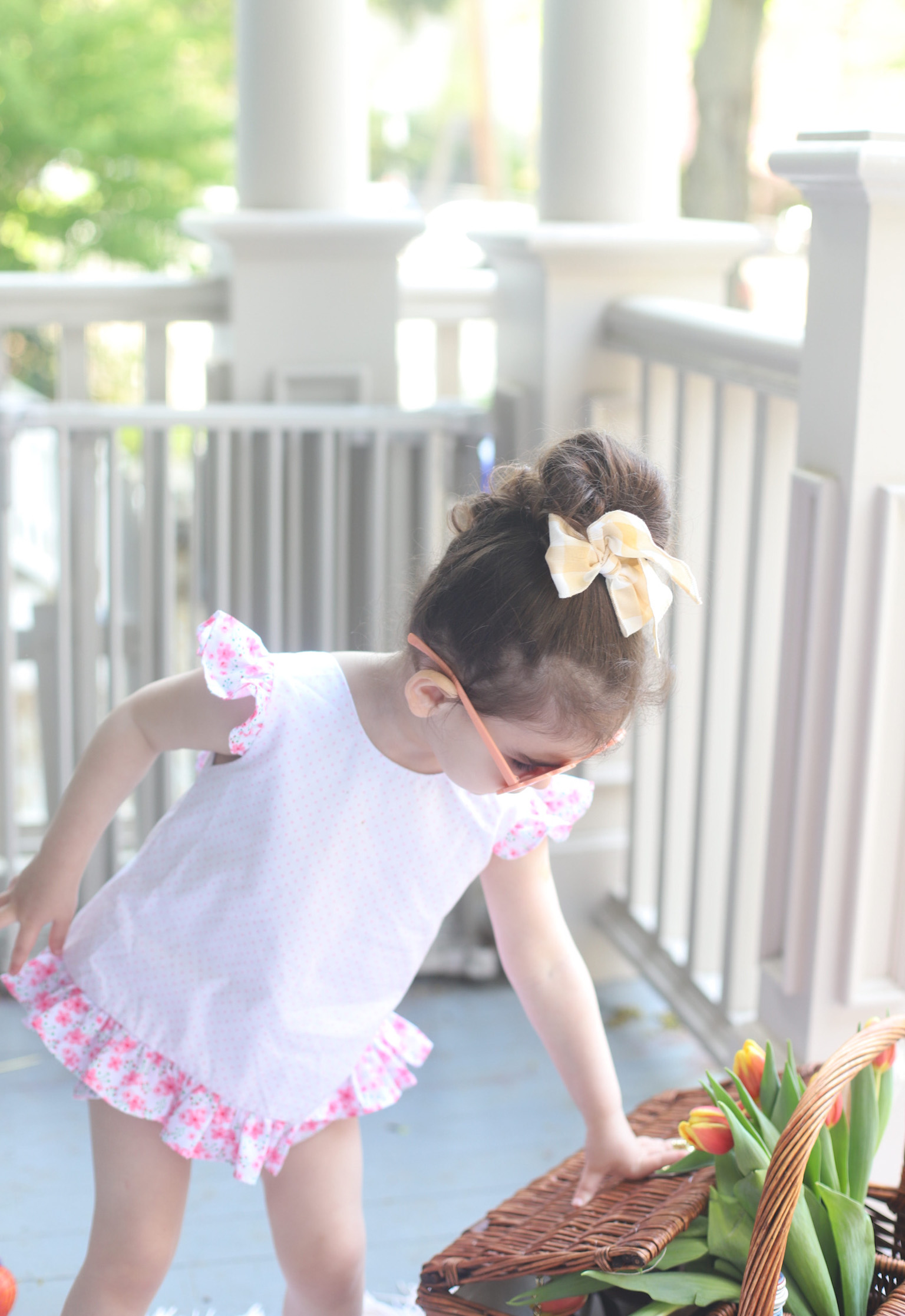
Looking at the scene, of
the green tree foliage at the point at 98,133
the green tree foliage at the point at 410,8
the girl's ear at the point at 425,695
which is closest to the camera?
the girl's ear at the point at 425,695

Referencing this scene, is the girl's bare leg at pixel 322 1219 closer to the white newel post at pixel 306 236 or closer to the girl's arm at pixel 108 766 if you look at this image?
the girl's arm at pixel 108 766

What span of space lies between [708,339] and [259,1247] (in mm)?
1295

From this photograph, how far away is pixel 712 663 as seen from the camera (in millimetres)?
1946

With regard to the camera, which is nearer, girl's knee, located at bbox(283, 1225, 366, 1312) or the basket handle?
the basket handle

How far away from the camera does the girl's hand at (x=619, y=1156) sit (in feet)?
4.24

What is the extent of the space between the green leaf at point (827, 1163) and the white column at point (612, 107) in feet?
4.91

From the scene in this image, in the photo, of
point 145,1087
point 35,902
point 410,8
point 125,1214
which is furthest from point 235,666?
point 410,8

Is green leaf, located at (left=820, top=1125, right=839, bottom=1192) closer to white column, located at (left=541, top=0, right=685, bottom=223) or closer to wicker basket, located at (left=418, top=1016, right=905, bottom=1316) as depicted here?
wicker basket, located at (left=418, top=1016, right=905, bottom=1316)

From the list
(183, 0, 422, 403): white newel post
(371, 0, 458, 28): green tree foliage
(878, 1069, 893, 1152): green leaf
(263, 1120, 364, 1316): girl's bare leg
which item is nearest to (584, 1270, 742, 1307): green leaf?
(878, 1069, 893, 1152): green leaf

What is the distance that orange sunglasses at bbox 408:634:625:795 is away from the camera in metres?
1.04

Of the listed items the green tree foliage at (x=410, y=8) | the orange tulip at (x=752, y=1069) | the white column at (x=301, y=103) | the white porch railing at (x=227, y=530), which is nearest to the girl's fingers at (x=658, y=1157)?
the orange tulip at (x=752, y=1069)

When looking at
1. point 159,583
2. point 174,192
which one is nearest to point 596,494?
point 159,583

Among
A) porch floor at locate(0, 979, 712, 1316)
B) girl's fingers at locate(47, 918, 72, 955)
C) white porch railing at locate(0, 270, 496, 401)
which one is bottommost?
porch floor at locate(0, 979, 712, 1316)

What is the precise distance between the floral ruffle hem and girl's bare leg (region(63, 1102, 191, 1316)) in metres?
0.03
